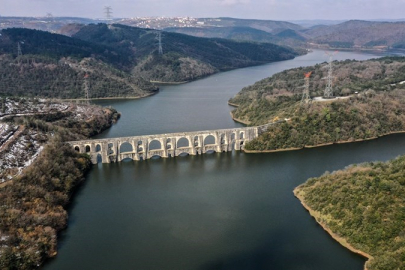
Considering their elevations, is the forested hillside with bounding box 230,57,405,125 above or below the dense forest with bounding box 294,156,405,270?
above

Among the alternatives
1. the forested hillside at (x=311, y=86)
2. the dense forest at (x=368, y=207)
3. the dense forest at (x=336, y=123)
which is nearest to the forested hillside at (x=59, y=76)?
the forested hillside at (x=311, y=86)

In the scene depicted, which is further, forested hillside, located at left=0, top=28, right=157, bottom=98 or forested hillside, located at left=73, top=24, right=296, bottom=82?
forested hillside, located at left=73, top=24, right=296, bottom=82

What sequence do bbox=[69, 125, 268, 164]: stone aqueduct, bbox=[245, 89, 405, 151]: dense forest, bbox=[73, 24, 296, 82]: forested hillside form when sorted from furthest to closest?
1. bbox=[73, 24, 296, 82]: forested hillside
2. bbox=[245, 89, 405, 151]: dense forest
3. bbox=[69, 125, 268, 164]: stone aqueduct

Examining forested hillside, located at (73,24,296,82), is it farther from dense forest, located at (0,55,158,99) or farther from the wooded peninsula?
the wooded peninsula

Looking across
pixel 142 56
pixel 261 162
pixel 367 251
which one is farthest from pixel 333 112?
pixel 142 56

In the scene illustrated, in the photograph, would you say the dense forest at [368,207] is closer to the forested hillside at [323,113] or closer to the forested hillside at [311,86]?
the forested hillside at [323,113]

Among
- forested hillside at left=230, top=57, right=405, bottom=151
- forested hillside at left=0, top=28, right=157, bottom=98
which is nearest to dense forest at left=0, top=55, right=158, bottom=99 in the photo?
forested hillside at left=0, top=28, right=157, bottom=98

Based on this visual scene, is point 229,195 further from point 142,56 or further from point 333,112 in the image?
point 142,56

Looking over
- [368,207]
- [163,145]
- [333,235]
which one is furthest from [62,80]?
[368,207]
